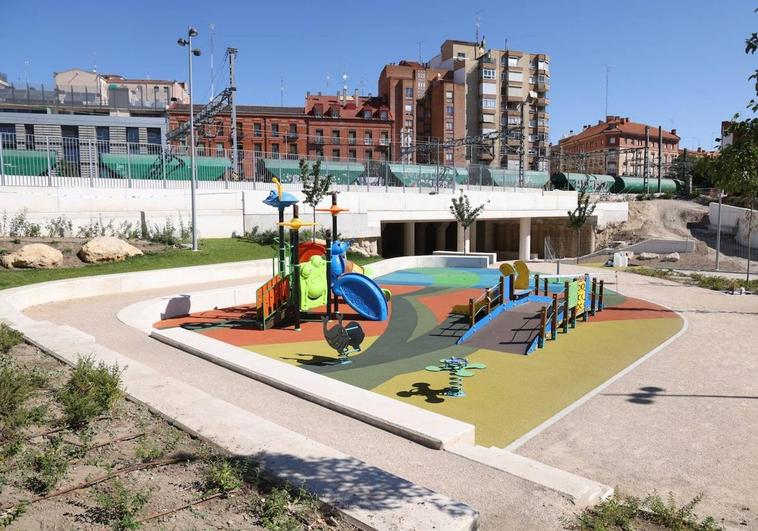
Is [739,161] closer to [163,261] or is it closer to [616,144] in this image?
[163,261]

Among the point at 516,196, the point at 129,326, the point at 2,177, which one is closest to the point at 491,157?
the point at 516,196

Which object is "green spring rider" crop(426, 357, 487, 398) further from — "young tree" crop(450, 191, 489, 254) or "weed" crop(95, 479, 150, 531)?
"young tree" crop(450, 191, 489, 254)

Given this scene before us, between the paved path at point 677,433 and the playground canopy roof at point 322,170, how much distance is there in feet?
82.4

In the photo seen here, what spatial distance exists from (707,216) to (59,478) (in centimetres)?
5852

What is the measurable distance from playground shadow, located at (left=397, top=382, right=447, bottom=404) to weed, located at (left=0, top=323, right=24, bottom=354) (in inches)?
268

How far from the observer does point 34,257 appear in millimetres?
19203

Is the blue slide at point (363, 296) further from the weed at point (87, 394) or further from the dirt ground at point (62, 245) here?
the dirt ground at point (62, 245)

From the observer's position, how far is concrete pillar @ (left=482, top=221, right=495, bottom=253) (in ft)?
184

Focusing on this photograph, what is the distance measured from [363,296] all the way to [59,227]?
15089 mm

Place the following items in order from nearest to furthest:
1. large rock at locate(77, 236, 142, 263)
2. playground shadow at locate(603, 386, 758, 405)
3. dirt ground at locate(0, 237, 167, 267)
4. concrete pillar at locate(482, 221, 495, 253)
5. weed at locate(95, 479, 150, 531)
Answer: weed at locate(95, 479, 150, 531) → playground shadow at locate(603, 386, 758, 405) → dirt ground at locate(0, 237, 167, 267) → large rock at locate(77, 236, 142, 263) → concrete pillar at locate(482, 221, 495, 253)

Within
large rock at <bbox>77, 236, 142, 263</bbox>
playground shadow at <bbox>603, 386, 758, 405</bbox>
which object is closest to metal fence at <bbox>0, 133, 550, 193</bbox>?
large rock at <bbox>77, 236, 142, 263</bbox>

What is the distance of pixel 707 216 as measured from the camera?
2073 inches

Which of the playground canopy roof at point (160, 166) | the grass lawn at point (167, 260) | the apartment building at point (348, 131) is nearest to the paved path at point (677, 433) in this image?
the grass lawn at point (167, 260)

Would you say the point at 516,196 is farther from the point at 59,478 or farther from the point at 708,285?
the point at 59,478
